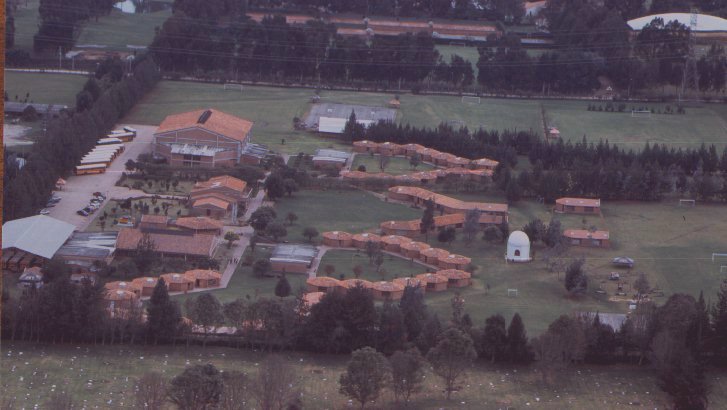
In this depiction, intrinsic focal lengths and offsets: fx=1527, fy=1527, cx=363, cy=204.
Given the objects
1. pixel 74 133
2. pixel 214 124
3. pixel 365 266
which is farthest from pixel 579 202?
pixel 74 133

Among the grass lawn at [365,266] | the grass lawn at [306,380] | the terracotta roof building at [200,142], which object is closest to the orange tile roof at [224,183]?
the terracotta roof building at [200,142]

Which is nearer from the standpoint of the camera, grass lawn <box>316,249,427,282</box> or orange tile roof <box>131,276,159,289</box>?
orange tile roof <box>131,276,159,289</box>

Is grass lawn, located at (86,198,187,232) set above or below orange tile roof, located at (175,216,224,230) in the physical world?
Result: below

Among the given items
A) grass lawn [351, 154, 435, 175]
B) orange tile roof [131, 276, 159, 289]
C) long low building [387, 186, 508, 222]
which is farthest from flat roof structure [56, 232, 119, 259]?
grass lawn [351, 154, 435, 175]

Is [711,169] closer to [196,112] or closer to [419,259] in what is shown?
[419,259]

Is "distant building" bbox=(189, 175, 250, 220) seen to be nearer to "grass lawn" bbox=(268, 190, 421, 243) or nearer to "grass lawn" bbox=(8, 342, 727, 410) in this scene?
"grass lawn" bbox=(268, 190, 421, 243)

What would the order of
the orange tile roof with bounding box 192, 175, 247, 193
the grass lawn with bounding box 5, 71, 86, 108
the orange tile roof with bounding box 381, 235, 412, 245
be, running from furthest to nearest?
1. the grass lawn with bounding box 5, 71, 86, 108
2. the orange tile roof with bounding box 192, 175, 247, 193
3. the orange tile roof with bounding box 381, 235, 412, 245

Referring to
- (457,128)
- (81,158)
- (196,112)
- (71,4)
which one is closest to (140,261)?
(81,158)

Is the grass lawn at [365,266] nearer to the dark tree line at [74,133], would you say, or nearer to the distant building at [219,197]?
the distant building at [219,197]
